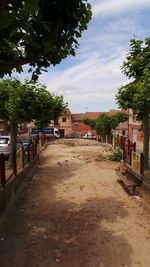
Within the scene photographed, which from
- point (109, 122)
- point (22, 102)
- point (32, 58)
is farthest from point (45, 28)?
point (109, 122)

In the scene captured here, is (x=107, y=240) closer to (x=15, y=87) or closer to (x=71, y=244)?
(x=71, y=244)

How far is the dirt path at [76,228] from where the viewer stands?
12.0ft

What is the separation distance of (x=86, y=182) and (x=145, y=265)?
5112mm

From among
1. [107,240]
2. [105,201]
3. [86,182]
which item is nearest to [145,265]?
[107,240]

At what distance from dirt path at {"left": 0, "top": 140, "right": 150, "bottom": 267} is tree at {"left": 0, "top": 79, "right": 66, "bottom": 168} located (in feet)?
9.95

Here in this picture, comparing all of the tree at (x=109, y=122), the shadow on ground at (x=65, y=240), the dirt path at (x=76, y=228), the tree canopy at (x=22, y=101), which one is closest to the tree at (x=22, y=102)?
the tree canopy at (x=22, y=101)

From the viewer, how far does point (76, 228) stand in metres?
4.72

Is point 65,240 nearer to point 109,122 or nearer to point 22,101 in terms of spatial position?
point 22,101

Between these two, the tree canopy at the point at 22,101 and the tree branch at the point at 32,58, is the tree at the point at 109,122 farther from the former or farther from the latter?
the tree branch at the point at 32,58

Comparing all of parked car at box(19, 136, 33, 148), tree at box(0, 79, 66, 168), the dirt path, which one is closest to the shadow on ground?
the dirt path

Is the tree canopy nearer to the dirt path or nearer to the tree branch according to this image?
the dirt path

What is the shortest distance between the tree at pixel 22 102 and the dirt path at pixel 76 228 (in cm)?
303

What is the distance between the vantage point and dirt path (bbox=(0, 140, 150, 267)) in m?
3.67

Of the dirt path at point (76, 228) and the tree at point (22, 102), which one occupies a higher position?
the tree at point (22, 102)
